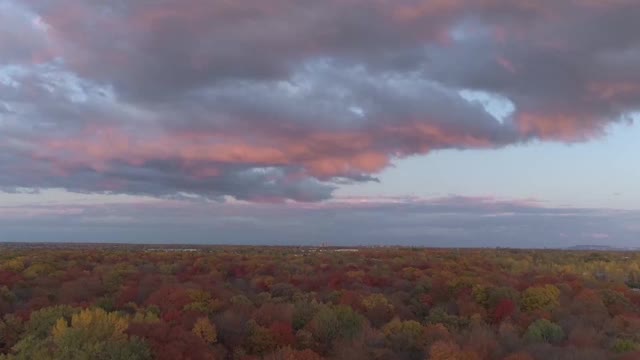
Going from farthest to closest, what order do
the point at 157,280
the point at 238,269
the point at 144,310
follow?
1. the point at 238,269
2. the point at 157,280
3. the point at 144,310

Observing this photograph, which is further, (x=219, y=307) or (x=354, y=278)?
(x=354, y=278)

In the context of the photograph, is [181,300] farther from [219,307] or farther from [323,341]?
[323,341]

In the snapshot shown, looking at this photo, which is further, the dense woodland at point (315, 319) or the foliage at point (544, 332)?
the foliage at point (544, 332)

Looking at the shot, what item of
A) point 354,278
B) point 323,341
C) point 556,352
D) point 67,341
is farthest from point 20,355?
point 354,278

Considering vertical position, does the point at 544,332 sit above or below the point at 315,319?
below

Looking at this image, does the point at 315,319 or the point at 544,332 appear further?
the point at 544,332

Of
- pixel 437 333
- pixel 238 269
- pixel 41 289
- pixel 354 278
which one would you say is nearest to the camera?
pixel 437 333

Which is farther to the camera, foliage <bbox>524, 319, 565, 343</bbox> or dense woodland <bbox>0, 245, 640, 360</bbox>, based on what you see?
foliage <bbox>524, 319, 565, 343</bbox>

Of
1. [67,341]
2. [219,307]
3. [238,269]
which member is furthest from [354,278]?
[67,341]

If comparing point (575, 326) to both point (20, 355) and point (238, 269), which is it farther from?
point (238, 269)
